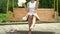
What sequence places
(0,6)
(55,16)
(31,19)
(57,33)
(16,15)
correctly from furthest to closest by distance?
(0,6), (16,15), (55,16), (57,33), (31,19)

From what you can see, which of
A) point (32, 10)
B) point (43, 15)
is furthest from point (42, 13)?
point (32, 10)

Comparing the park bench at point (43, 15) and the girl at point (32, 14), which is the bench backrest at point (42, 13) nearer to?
the park bench at point (43, 15)

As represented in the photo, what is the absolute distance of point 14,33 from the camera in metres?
9.03

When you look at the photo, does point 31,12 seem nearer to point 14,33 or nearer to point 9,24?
point 14,33

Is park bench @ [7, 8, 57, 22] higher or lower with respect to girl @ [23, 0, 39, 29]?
lower

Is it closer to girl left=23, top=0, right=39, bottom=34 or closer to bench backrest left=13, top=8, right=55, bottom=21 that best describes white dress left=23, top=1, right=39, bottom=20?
girl left=23, top=0, right=39, bottom=34

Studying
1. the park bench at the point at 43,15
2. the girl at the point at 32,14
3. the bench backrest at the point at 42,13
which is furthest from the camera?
the bench backrest at the point at 42,13

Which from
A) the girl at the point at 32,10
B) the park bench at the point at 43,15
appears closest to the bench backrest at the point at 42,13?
the park bench at the point at 43,15

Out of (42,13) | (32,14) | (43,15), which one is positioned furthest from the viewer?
(42,13)

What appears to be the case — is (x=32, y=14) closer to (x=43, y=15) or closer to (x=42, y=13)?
(x=43, y=15)

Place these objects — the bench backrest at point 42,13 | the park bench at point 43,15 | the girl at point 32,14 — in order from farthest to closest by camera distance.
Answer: the bench backrest at point 42,13
the park bench at point 43,15
the girl at point 32,14

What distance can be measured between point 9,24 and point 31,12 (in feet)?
18.0

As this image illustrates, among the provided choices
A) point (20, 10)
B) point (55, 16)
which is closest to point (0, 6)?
point (20, 10)

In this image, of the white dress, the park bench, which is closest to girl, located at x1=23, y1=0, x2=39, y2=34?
the white dress
